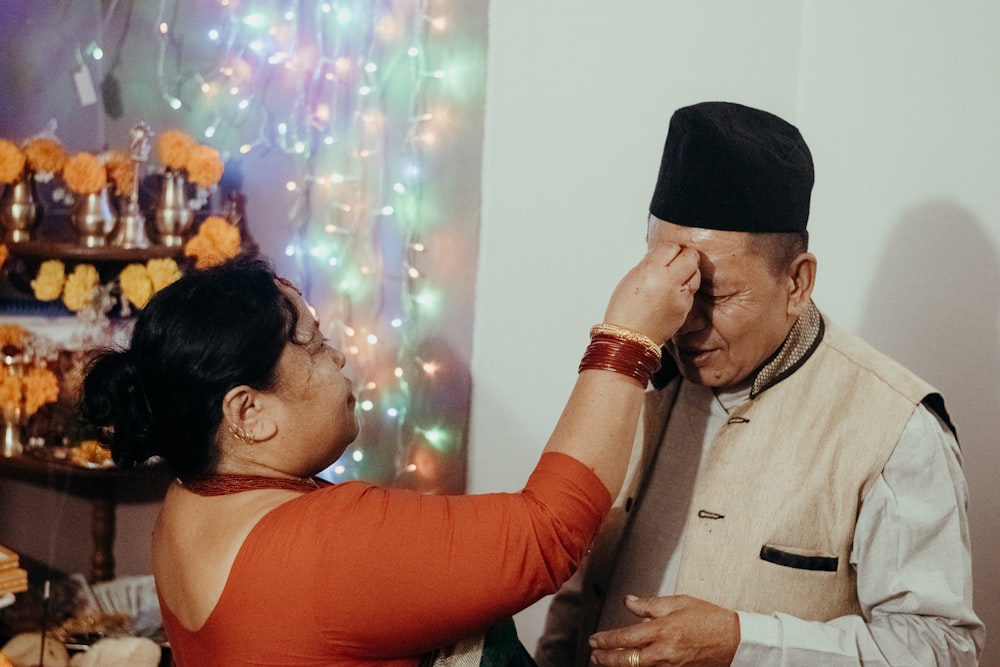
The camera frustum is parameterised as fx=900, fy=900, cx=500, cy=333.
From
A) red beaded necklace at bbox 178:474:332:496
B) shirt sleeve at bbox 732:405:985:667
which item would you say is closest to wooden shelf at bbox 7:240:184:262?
red beaded necklace at bbox 178:474:332:496

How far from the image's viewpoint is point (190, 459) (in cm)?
133

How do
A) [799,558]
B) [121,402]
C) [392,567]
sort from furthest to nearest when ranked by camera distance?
[799,558] → [121,402] → [392,567]

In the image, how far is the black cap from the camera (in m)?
1.48

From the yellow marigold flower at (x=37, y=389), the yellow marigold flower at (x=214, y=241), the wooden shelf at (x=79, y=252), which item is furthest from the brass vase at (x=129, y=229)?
the yellow marigold flower at (x=37, y=389)

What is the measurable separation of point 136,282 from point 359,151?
34.6 inches

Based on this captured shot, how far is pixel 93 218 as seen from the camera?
2881 millimetres

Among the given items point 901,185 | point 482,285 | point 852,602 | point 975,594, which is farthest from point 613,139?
point 852,602

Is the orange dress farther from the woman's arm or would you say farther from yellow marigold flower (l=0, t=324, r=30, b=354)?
yellow marigold flower (l=0, t=324, r=30, b=354)

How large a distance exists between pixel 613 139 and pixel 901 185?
971 millimetres

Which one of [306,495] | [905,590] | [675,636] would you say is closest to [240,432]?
[306,495]

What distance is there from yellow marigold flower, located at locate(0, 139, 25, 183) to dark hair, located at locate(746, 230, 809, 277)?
2.33m

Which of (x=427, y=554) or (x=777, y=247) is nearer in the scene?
(x=427, y=554)

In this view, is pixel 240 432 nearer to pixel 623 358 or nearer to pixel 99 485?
pixel 623 358

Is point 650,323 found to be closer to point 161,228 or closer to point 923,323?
point 923,323
